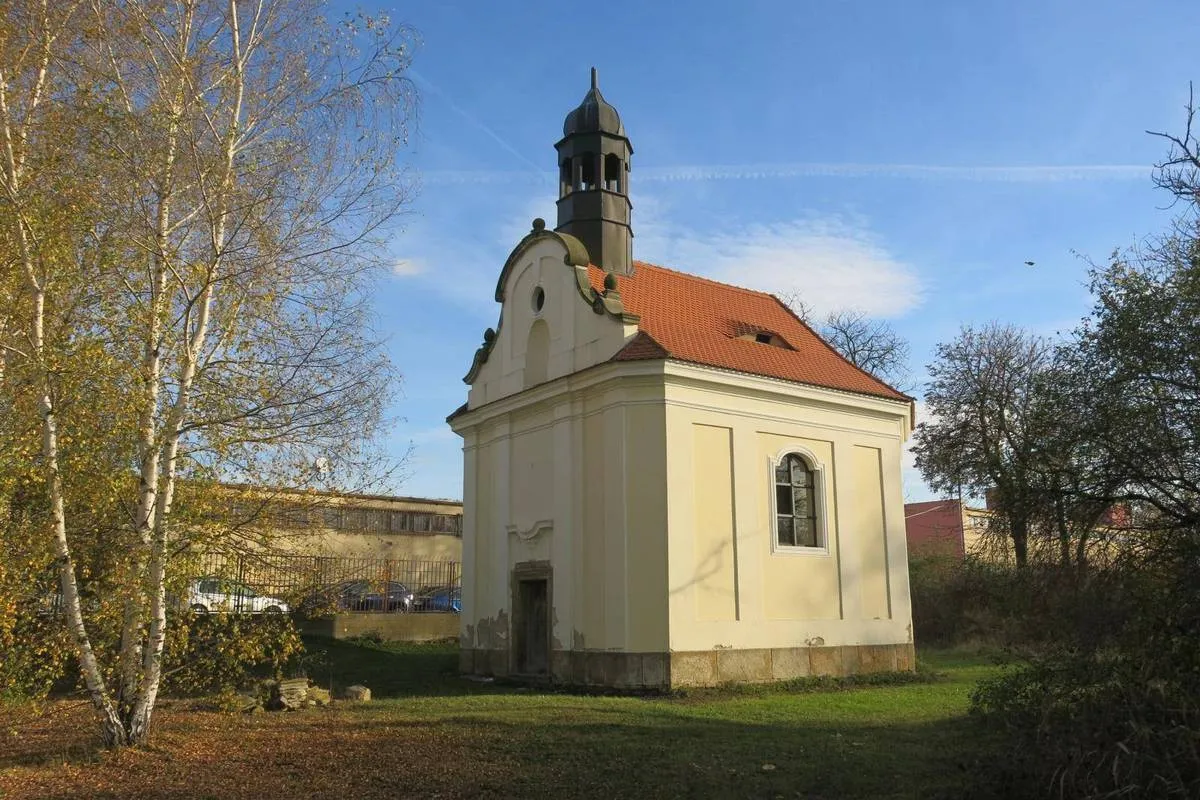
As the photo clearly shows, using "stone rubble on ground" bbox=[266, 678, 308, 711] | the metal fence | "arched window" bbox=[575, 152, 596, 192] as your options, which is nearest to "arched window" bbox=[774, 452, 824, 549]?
"arched window" bbox=[575, 152, 596, 192]

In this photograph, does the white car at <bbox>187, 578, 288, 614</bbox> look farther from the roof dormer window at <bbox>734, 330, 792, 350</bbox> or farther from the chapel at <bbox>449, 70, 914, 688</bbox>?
the roof dormer window at <bbox>734, 330, 792, 350</bbox>

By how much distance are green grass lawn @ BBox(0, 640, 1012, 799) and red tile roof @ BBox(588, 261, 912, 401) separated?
6.60 meters

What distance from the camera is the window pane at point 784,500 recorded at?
19.5 metres

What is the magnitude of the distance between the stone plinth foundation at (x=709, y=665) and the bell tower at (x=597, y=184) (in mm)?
8729

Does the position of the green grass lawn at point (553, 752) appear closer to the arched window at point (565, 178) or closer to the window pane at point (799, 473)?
the window pane at point (799, 473)

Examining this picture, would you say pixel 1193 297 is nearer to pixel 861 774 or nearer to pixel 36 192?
pixel 861 774

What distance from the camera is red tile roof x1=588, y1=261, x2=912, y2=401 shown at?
18928mm

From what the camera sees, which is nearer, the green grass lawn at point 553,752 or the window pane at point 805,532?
the green grass lawn at point 553,752

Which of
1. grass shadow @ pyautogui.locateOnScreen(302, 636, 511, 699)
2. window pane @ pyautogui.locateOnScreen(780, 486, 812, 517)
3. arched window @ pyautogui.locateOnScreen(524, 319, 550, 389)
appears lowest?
grass shadow @ pyautogui.locateOnScreen(302, 636, 511, 699)

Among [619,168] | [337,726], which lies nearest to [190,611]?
[337,726]

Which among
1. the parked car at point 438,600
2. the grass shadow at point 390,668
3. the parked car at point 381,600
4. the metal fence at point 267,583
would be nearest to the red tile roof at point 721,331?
the grass shadow at point 390,668

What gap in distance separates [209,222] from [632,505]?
9.23 metres

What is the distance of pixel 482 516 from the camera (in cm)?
2189

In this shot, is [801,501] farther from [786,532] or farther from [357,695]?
[357,695]
